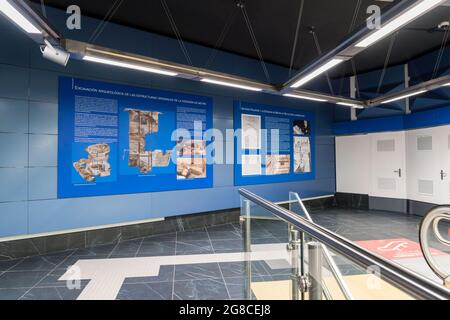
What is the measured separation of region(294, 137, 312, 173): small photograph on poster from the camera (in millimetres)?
7051

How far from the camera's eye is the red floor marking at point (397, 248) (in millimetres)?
3770

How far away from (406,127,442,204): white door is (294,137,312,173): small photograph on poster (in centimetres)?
246

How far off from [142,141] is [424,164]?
6.55 meters

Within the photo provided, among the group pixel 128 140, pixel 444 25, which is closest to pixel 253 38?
pixel 128 140

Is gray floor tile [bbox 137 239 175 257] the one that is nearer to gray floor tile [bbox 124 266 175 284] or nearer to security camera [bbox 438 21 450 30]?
gray floor tile [bbox 124 266 175 284]

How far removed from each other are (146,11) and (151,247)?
12.5ft

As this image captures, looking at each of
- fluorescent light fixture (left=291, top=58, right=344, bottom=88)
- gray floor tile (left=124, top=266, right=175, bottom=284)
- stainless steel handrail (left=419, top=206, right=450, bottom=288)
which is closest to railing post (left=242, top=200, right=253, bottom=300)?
gray floor tile (left=124, top=266, right=175, bottom=284)

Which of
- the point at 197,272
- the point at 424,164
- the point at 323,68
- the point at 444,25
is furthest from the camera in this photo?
the point at 424,164

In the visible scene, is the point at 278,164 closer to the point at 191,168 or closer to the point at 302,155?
the point at 302,155

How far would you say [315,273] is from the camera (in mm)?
1338

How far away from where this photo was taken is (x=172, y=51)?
5.09 meters

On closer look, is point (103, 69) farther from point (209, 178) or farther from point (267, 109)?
point (267, 109)

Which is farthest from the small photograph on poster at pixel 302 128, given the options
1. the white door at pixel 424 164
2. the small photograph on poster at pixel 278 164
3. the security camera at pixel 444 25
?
the security camera at pixel 444 25

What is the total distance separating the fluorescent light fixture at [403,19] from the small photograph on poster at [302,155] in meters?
4.35
